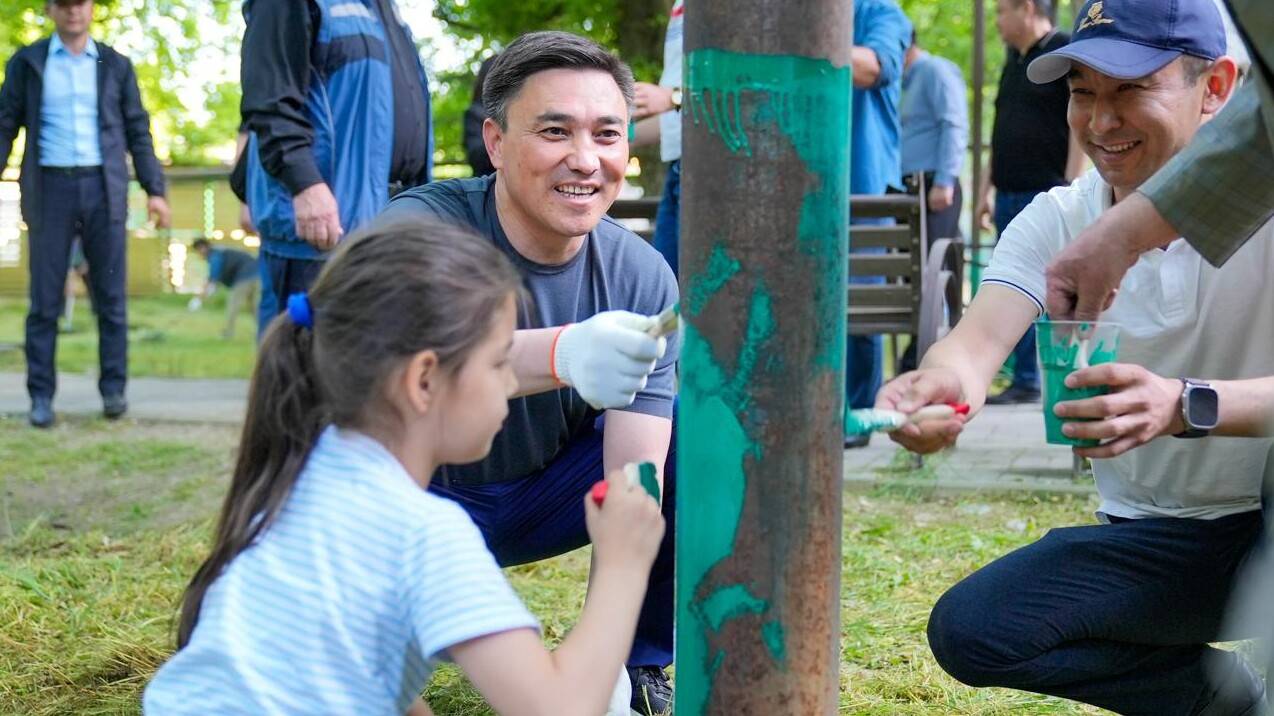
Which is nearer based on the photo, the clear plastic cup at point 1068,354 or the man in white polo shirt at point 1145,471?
the clear plastic cup at point 1068,354

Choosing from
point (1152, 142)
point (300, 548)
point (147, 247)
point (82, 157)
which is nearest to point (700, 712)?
point (300, 548)

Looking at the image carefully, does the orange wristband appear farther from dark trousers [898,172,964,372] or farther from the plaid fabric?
dark trousers [898,172,964,372]

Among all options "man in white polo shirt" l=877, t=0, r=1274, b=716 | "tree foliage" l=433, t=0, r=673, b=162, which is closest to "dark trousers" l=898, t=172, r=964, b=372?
"tree foliage" l=433, t=0, r=673, b=162

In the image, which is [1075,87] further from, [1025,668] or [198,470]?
[198,470]

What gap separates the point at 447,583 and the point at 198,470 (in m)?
4.50

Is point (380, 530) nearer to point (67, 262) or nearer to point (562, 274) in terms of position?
point (562, 274)

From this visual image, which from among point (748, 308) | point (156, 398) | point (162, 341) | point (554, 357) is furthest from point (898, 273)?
point (162, 341)

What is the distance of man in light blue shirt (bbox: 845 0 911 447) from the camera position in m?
5.64

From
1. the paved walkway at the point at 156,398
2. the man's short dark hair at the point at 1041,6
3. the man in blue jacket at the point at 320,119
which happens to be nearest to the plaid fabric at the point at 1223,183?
the man in blue jacket at the point at 320,119

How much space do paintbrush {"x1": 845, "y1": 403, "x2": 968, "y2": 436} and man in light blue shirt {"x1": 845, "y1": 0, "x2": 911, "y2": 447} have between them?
345 cm

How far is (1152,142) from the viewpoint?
8.68ft

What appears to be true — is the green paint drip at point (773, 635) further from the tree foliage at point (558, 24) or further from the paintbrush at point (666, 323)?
the tree foliage at point (558, 24)

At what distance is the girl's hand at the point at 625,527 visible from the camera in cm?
190

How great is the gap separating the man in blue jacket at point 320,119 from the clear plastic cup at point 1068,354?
8.98 feet
